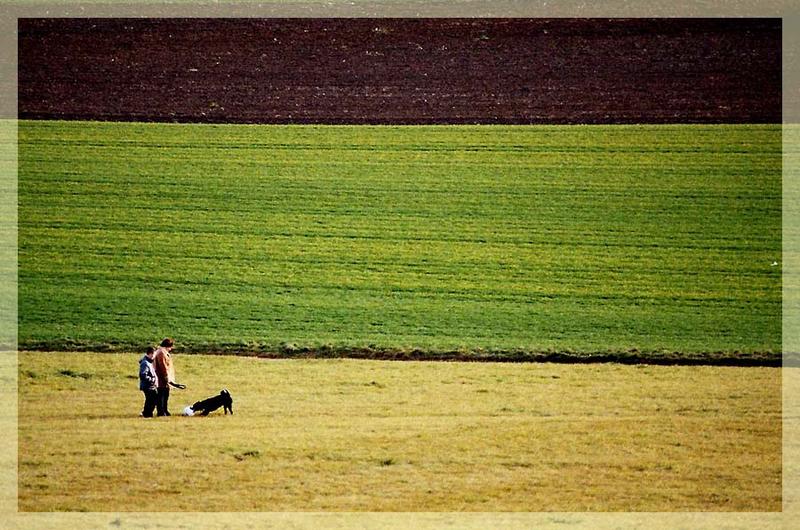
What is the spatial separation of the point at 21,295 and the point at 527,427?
12309mm

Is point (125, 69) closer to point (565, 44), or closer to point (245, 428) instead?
point (565, 44)

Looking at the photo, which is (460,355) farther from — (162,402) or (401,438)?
(162,402)

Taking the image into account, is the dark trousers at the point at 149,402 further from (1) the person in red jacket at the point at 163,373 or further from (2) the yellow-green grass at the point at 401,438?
(2) the yellow-green grass at the point at 401,438

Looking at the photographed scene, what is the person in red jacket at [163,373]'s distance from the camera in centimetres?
1900

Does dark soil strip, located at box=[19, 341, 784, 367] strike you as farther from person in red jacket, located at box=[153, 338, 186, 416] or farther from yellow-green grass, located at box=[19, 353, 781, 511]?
person in red jacket, located at box=[153, 338, 186, 416]

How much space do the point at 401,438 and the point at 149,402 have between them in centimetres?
407

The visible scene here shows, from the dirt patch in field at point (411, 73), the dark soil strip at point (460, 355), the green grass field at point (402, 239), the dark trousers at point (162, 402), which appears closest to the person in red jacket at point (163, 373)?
the dark trousers at point (162, 402)

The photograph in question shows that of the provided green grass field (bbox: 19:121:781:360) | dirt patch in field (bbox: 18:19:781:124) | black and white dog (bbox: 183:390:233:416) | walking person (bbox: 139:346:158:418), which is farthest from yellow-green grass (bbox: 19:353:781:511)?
dirt patch in field (bbox: 18:19:781:124)

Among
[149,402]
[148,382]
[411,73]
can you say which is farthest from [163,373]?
[411,73]

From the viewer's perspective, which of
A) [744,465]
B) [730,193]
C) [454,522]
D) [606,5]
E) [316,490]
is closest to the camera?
[454,522]

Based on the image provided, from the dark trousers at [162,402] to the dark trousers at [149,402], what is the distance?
0.07m

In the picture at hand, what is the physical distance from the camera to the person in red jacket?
62.3 feet

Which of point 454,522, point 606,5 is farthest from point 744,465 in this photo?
point 606,5

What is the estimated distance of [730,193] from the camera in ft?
103
